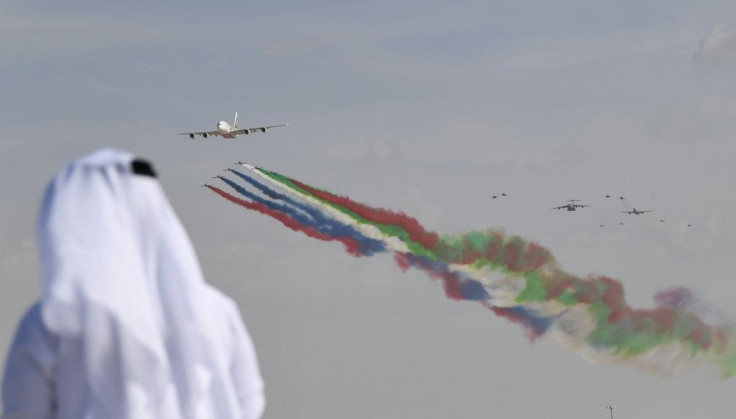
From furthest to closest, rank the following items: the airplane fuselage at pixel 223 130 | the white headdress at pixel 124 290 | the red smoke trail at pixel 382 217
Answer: the airplane fuselage at pixel 223 130 → the red smoke trail at pixel 382 217 → the white headdress at pixel 124 290

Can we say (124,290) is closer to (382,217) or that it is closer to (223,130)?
(382,217)

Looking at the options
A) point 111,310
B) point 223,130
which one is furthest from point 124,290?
point 223,130

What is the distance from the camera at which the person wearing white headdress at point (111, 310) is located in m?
7.57

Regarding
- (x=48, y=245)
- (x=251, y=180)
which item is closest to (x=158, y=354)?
(x=48, y=245)

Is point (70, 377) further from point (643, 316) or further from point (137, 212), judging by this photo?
point (643, 316)

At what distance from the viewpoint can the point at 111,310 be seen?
760 centimetres

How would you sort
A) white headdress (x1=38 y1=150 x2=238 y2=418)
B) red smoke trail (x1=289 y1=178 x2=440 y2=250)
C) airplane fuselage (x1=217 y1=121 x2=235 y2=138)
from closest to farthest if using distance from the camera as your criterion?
white headdress (x1=38 y1=150 x2=238 y2=418) < red smoke trail (x1=289 y1=178 x2=440 y2=250) < airplane fuselage (x1=217 y1=121 x2=235 y2=138)

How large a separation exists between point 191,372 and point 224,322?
1.88ft

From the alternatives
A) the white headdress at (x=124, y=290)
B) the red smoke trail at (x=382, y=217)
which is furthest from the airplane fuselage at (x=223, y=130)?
the white headdress at (x=124, y=290)

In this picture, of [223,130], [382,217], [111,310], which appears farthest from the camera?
[223,130]

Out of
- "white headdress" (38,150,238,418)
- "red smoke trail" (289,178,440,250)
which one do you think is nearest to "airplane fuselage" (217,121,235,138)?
"red smoke trail" (289,178,440,250)

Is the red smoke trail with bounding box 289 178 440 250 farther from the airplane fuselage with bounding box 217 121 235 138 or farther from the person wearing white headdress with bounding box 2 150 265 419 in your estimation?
the person wearing white headdress with bounding box 2 150 265 419

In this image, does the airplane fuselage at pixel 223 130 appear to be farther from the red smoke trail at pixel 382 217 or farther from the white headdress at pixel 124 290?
the white headdress at pixel 124 290

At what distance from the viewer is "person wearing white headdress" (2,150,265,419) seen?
7.57 metres
